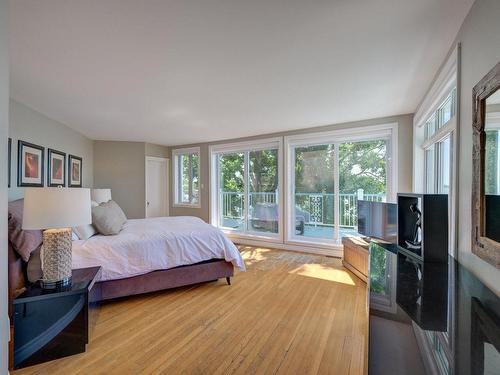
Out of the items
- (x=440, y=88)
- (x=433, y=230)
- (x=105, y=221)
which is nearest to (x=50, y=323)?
(x=105, y=221)

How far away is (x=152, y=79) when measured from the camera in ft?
7.61

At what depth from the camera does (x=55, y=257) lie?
1.81m

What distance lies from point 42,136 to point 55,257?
2418mm

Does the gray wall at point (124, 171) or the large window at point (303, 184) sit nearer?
the large window at point (303, 184)

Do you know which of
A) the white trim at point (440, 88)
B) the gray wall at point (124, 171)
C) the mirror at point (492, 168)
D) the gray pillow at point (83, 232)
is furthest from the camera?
the gray wall at point (124, 171)

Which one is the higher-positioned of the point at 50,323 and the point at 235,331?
the point at 50,323

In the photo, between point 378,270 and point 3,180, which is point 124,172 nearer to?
point 3,180

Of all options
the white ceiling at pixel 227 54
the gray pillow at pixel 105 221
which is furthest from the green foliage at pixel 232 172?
the gray pillow at pixel 105 221

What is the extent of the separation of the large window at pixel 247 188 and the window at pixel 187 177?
509mm

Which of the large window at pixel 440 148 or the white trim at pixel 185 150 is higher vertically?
the white trim at pixel 185 150

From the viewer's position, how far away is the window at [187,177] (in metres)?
5.71

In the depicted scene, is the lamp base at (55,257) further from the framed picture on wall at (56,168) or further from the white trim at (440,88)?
the white trim at (440,88)

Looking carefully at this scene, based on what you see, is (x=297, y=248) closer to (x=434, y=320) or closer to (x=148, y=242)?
(x=148, y=242)

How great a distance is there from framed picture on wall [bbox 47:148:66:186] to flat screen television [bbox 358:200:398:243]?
4511 mm
